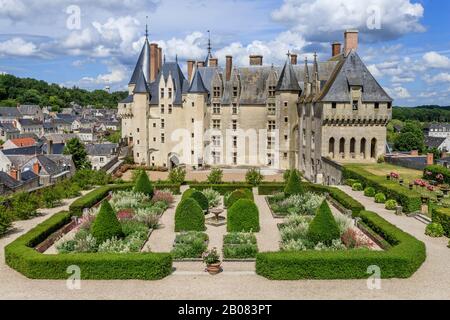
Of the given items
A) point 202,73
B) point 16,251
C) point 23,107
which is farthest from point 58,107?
point 16,251

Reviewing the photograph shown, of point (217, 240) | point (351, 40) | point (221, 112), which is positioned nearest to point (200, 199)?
point (217, 240)

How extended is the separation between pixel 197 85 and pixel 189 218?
29.6 m

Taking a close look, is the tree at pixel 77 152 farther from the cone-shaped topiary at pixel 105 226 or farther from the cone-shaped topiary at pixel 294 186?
the cone-shaped topiary at pixel 105 226

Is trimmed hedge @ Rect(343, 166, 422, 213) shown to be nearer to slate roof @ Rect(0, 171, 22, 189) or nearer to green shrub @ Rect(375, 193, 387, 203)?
green shrub @ Rect(375, 193, 387, 203)

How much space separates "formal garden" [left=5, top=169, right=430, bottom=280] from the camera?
15.1 meters

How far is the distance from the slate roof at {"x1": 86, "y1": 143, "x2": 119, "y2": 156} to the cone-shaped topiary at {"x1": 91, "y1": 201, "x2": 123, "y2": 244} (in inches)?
1629

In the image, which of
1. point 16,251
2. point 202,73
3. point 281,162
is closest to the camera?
point 16,251

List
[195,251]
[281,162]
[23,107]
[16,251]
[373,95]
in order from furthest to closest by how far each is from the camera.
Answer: [23,107] → [281,162] → [373,95] → [195,251] → [16,251]

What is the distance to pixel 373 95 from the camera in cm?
4044

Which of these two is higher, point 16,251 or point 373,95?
point 373,95

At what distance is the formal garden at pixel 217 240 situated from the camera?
15.1 m

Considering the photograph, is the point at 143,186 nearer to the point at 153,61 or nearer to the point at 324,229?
the point at 324,229
